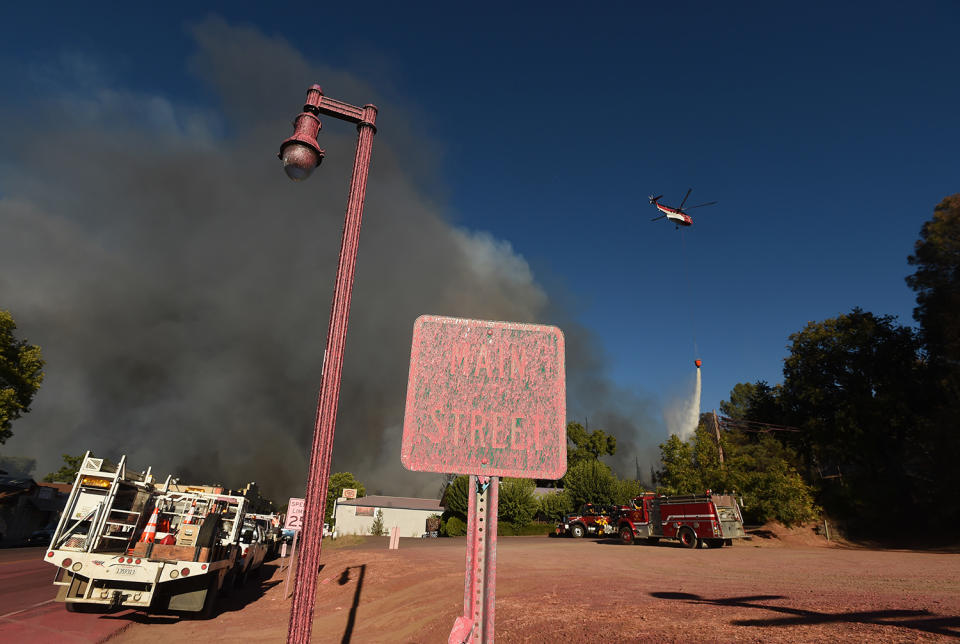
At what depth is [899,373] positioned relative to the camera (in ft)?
128

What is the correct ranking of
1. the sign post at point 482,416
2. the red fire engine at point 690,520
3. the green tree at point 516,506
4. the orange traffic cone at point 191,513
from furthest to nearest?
1. the green tree at point 516,506
2. the red fire engine at point 690,520
3. the orange traffic cone at point 191,513
4. the sign post at point 482,416

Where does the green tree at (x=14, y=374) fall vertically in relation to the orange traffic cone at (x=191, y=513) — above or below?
above

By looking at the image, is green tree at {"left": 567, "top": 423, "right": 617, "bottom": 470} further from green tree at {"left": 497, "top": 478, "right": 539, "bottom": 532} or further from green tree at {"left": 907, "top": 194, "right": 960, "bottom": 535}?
green tree at {"left": 907, "top": 194, "right": 960, "bottom": 535}

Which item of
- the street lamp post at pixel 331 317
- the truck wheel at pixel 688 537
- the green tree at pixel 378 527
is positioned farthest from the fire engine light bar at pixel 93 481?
the green tree at pixel 378 527

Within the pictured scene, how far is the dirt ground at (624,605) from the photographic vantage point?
7027mm

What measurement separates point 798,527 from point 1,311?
51872mm

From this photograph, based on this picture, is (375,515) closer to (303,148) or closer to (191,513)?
(191,513)

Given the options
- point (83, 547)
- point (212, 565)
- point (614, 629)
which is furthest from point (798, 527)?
point (83, 547)

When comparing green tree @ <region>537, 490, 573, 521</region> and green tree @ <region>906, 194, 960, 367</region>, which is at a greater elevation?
green tree @ <region>906, 194, 960, 367</region>

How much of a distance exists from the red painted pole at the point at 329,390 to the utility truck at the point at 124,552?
709cm

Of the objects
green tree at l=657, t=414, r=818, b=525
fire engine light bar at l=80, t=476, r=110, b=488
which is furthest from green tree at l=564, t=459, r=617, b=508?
fire engine light bar at l=80, t=476, r=110, b=488

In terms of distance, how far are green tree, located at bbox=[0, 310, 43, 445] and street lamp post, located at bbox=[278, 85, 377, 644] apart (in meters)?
35.5

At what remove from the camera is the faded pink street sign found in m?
2.13

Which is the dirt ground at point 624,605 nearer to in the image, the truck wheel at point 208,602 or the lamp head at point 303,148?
the truck wheel at point 208,602
